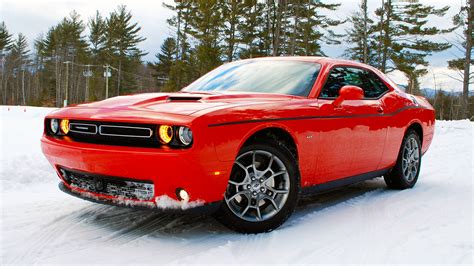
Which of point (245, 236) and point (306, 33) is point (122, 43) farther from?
point (245, 236)

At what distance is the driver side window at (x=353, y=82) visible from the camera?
4.01 m

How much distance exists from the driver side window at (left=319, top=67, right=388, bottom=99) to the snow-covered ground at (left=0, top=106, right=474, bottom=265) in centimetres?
109

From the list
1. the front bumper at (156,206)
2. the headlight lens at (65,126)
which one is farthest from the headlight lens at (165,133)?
the headlight lens at (65,126)

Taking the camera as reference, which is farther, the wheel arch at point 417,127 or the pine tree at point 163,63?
the pine tree at point 163,63

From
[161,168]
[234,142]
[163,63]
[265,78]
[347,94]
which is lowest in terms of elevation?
[161,168]

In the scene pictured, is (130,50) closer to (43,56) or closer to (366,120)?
(43,56)

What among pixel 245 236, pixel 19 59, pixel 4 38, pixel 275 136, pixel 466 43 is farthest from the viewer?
pixel 19 59

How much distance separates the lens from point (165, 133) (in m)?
2.74

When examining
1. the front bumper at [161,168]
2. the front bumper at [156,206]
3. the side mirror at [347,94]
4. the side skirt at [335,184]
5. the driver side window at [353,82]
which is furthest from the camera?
the driver side window at [353,82]

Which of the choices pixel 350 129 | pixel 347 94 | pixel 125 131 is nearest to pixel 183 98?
pixel 125 131

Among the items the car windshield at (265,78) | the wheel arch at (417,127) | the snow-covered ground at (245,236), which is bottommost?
the snow-covered ground at (245,236)

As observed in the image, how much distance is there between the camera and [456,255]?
2820 millimetres

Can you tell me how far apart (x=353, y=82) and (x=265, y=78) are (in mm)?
1013

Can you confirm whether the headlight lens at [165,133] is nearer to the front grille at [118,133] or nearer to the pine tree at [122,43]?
the front grille at [118,133]
